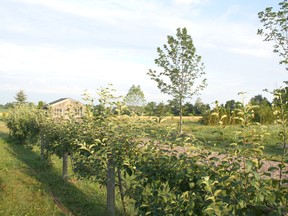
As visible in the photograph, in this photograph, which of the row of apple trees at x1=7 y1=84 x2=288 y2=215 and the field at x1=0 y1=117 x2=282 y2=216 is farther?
the field at x1=0 y1=117 x2=282 y2=216

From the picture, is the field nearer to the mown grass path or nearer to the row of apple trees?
the mown grass path

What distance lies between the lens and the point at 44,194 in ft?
30.1

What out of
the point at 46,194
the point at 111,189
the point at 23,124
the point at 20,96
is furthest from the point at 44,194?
the point at 20,96

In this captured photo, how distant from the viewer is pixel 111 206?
652 cm

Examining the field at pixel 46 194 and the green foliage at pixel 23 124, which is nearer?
the field at pixel 46 194

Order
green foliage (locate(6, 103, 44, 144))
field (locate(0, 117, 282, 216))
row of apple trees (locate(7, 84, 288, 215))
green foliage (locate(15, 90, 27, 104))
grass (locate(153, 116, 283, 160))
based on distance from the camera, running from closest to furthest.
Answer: row of apple trees (locate(7, 84, 288, 215)), grass (locate(153, 116, 283, 160)), field (locate(0, 117, 282, 216)), green foliage (locate(6, 103, 44, 144)), green foliage (locate(15, 90, 27, 104))

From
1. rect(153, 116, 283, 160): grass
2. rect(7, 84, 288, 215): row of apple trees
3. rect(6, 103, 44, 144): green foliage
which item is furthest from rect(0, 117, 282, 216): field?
rect(6, 103, 44, 144): green foliage

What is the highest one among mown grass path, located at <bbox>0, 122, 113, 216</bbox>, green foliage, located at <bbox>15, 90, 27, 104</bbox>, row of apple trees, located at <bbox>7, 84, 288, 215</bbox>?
green foliage, located at <bbox>15, 90, 27, 104</bbox>

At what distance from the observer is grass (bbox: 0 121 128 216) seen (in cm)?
790

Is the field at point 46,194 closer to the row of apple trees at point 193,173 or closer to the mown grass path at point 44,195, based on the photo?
the mown grass path at point 44,195

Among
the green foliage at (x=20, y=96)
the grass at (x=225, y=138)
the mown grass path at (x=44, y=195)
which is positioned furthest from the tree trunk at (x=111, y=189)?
the green foliage at (x=20, y=96)

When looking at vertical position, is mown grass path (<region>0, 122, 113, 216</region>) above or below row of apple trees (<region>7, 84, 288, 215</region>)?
below

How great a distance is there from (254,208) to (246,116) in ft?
2.56

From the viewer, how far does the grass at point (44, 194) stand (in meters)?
7.90
